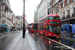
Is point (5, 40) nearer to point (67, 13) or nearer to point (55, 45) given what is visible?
point (55, 45)

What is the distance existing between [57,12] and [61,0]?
16.4ft

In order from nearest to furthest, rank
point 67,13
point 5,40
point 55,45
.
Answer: point 55,45 → point 5,40 → point 67,13

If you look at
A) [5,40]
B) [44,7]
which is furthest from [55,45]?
[44,7]

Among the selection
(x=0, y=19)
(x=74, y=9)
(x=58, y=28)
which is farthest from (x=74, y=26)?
(x=0, y=19)

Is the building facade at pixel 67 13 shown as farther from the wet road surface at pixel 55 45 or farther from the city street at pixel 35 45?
the city street at pixel 35 45

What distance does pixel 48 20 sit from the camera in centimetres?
1795

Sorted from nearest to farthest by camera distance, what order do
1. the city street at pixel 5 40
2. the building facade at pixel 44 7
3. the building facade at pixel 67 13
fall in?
1. the city street at pixel 5 40
2. the building facade at pixel 67 13
3. the building facade at pixel 44 7

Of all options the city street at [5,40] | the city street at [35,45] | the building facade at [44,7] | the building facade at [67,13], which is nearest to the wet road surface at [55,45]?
the city street at [35,45]

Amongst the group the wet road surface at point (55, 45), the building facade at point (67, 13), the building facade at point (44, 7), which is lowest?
the wet road surface at point (55, 45)

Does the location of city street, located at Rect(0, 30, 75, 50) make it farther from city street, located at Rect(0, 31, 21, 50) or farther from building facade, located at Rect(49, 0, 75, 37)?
building facade, located at Rect(49, 0, 75, 37)

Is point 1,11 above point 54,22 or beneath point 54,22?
above

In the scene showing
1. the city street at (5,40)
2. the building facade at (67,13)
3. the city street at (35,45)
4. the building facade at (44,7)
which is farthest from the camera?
the building facade at (44,7)

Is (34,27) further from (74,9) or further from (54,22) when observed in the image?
(54,22)

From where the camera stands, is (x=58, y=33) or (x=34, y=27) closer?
(x=58, y=33)
